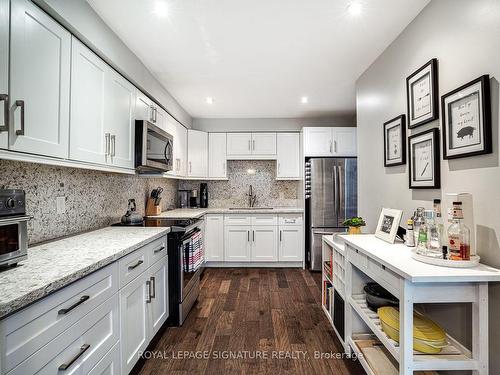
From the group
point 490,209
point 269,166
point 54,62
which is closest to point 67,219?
point 54,62

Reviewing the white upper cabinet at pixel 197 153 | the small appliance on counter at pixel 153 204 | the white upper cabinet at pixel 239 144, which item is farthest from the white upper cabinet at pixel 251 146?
the small appliance on counter at pixel 153 204

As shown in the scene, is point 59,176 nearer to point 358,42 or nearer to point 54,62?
point 54,62

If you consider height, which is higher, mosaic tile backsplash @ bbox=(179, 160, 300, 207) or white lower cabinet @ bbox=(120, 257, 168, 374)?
mosaic tile backsplash @ bbox=(179, 160, 300, 207)

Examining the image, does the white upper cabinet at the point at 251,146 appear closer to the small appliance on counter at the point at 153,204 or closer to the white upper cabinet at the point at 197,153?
the white upper cabinet at the point at 197,153

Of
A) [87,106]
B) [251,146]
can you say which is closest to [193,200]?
[251,146]

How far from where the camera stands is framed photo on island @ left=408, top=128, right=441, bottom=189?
1.63m

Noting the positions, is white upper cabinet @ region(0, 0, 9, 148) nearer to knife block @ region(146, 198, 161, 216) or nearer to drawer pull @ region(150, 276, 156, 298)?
drawer pull @ region(150, 276, 156, 298)

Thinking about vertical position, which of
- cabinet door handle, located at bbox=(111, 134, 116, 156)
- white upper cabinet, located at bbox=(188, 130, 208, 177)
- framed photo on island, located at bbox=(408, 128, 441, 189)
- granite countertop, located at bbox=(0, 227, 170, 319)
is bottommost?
granite countertop, located at bbox=(0, 227, 170, 319)

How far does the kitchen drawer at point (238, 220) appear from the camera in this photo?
4.15 m

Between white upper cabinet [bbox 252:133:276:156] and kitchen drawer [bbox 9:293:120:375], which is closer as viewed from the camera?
kitchen drawer [bbox 9:293:120:375]

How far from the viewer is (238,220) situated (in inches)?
164

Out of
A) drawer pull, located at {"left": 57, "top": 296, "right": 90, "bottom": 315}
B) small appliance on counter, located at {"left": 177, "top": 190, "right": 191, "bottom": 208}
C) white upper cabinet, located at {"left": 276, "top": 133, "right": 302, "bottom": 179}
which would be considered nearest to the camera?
drawer pull, located at {"left": 57, "top": 296, "right": 90, "bottom": 315}

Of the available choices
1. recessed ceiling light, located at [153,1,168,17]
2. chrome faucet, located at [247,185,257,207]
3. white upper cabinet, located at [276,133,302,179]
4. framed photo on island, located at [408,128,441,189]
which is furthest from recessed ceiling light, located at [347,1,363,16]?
chrome faucet, located at [247,185,257,207]

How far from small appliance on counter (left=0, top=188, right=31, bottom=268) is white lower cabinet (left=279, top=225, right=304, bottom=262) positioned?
131 inches
